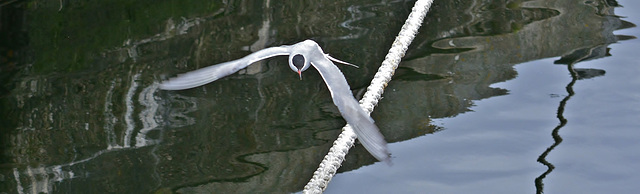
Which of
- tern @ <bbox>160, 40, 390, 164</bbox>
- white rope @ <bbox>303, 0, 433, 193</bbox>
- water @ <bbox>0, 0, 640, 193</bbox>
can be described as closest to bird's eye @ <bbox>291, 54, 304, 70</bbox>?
tern @ <bbox>160, 40, 390, 164</bbox>

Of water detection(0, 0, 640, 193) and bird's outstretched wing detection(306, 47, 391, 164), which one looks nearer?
bird's outstretched wing detection(306, 47, 391, 164)

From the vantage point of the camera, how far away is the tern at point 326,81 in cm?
198

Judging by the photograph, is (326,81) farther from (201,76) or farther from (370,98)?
(370,98)

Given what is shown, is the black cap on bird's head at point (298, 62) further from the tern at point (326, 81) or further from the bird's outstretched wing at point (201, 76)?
the bird's outstretched wing at point (201, 76)

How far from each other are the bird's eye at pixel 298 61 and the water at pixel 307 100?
419 millimetres

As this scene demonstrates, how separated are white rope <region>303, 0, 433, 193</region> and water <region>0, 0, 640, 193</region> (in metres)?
0.12

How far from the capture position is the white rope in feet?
7.56

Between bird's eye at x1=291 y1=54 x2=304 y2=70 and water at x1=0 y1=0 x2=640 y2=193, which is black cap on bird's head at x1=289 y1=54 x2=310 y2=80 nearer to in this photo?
bird's eye at x1=291 y1=54 x2=304 y2=70

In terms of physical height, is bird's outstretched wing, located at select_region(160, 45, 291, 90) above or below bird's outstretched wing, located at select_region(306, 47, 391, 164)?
above

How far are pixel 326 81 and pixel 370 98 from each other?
0.58 m

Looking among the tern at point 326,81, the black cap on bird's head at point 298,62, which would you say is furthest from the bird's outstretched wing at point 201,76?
the black cap on bird's head at point 298,62

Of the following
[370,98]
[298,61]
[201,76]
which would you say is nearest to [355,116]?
[298,61]

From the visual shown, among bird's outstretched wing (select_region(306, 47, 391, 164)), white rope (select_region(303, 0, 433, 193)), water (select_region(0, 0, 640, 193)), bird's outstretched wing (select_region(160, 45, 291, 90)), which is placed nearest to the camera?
bird's outstretched wing (select_region(306, 47, 391, 164))

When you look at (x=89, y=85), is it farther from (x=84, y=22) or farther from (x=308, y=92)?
(x=308, y=92)
